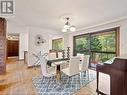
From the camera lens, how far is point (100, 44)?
582 cm

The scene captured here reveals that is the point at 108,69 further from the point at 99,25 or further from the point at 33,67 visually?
the point at 33,67

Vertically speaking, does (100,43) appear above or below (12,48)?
above

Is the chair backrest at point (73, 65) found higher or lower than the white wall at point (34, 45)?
lower

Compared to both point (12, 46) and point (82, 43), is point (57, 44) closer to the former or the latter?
point (82, 43)

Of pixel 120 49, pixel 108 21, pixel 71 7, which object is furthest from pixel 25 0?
pixel 120 49

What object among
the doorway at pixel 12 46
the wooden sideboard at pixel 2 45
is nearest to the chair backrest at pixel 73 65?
the wooden sideboard at pixel 2 45

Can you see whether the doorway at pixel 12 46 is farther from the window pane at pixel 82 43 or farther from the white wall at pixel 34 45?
the window pane at pixel 82 43

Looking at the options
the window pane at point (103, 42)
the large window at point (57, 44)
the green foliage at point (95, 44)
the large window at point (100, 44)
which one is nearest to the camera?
the large window at point (100, 44)

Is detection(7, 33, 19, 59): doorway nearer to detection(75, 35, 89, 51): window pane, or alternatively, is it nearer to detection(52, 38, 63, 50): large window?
detection(52, 38, 63, 50): large window

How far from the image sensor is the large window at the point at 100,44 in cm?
497

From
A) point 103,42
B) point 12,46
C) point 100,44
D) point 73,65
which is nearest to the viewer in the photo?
point 73,65

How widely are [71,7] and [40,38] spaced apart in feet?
12.8

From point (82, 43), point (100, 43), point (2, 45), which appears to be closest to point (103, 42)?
point (100, 43)

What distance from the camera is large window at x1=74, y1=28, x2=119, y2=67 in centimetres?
497
